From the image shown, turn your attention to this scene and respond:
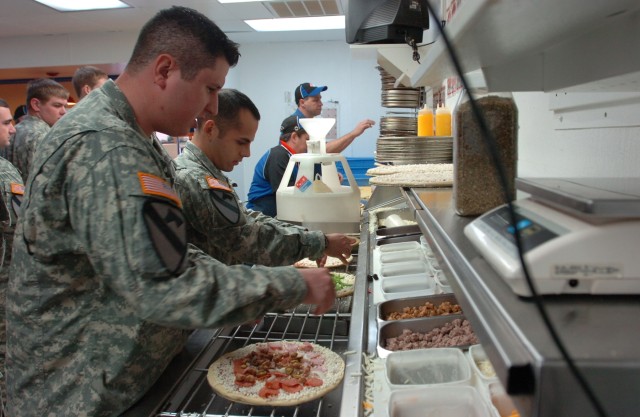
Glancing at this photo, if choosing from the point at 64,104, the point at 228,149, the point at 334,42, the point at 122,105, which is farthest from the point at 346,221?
the point at 334,42

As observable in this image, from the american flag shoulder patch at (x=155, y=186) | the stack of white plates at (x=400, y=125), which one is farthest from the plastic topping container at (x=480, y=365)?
the stack of white plates at (x=400, y=125)

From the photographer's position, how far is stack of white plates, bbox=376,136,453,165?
290cm

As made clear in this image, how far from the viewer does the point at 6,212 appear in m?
3.34

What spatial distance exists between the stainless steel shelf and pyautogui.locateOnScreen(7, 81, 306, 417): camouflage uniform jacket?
59 cm

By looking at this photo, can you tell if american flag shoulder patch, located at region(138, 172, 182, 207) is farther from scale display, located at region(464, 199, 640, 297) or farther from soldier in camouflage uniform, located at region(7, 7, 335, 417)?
scale display, located at region(464, 199, 640, 297)

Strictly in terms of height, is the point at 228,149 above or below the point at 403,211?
above

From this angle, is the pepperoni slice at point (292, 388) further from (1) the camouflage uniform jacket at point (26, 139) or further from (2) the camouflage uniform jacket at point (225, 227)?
(1) the camouflage uniform jacket at point (26, 139)

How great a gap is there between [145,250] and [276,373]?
0.67 meters

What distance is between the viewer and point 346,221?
2.91 meters

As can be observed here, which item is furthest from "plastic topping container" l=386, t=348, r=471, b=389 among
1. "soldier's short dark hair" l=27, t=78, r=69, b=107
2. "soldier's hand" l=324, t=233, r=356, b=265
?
"soldier's short dark hair" l=27, t=78, r=69, b=107

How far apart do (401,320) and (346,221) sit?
46.5 inches

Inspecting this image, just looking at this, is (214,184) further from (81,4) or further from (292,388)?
(81,4)

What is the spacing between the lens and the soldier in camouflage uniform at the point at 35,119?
4.25m

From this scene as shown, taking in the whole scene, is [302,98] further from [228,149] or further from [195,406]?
[195,406]
